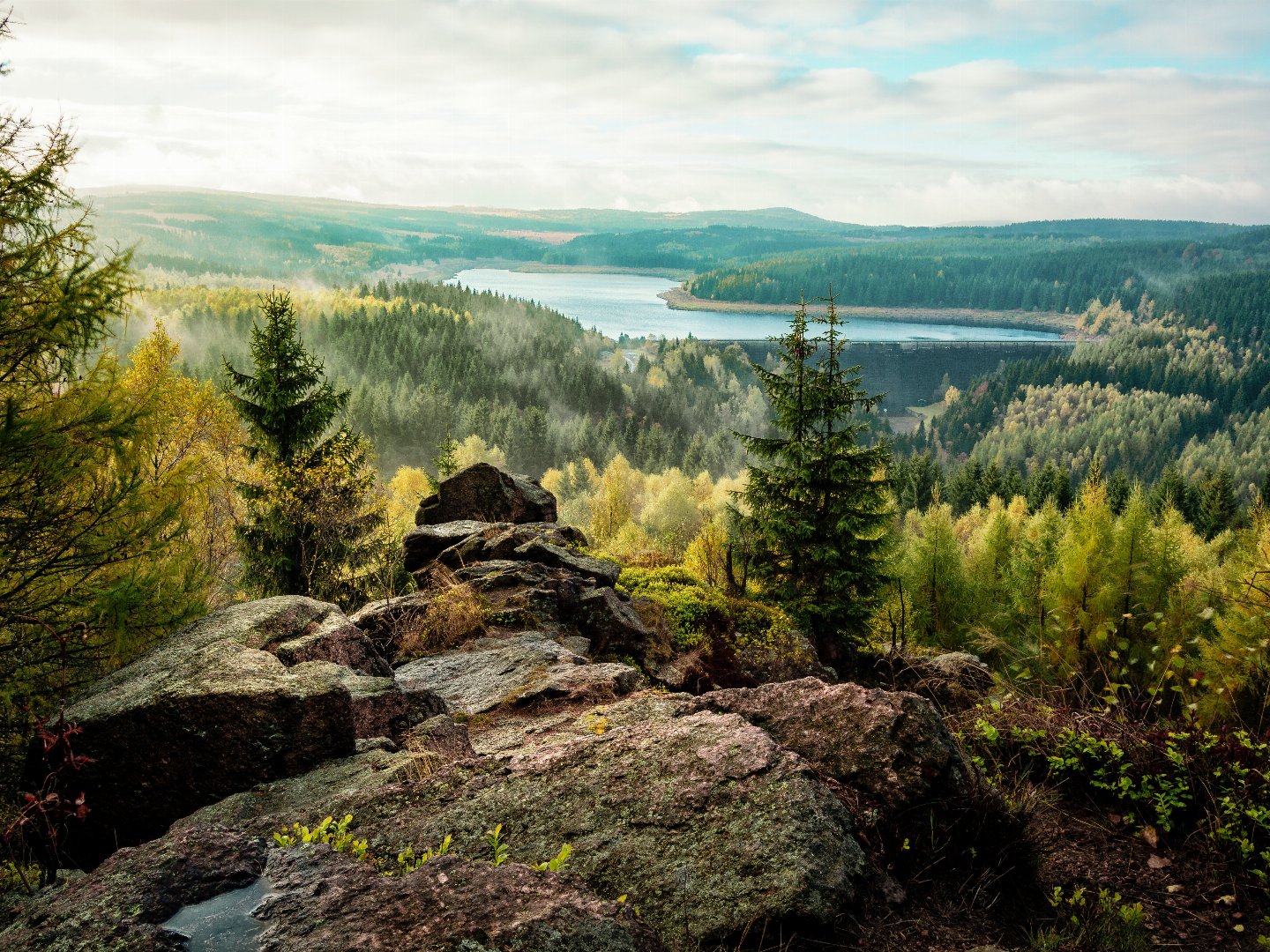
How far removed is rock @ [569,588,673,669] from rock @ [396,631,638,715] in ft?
4.77

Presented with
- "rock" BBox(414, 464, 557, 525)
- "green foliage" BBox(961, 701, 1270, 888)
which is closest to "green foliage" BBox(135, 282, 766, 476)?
"rock" BBox(414, 464, 557, 525)

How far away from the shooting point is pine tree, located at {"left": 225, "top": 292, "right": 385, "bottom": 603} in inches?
868

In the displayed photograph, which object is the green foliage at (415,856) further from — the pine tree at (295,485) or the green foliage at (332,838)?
the pine tree at (295,485)

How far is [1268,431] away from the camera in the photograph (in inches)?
7638

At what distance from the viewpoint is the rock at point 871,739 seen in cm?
503

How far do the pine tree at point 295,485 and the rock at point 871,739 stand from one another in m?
17.8

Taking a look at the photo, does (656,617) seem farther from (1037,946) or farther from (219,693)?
(1037,946)

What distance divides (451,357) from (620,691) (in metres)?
164

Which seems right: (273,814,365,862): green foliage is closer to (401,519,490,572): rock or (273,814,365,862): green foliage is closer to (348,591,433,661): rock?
(348,591,433,661): rock

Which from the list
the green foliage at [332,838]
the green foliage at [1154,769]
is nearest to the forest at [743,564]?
the green foliage at [1154,769]

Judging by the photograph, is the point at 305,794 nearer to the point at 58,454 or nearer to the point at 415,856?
the point at 415,856

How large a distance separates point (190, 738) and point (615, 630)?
690 centimetres

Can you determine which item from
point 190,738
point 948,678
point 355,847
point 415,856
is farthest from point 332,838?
point 948,678

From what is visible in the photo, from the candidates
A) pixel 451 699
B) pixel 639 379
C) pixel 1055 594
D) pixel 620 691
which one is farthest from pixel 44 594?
pixel 639 379
